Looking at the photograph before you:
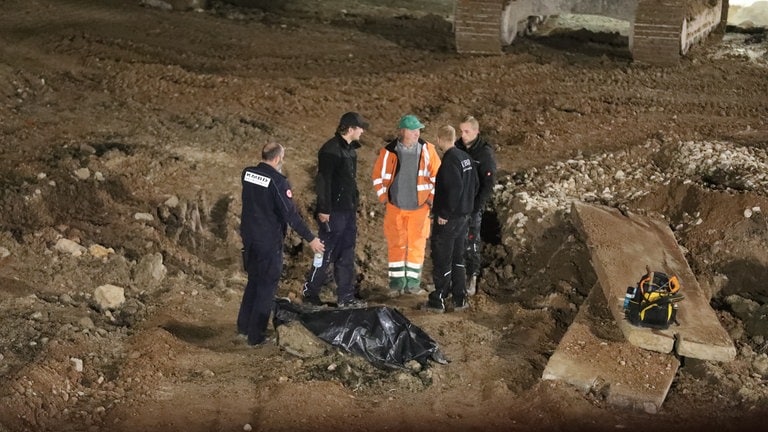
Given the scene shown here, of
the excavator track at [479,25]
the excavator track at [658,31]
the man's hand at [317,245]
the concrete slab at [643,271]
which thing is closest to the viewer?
the concrete slab at [643,271]

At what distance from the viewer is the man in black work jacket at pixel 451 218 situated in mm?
8242

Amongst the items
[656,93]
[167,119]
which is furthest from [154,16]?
[656,93]

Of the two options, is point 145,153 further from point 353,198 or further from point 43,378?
point 43,378

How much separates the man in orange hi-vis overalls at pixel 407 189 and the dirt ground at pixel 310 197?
0.47 m

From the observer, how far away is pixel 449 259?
8570mm

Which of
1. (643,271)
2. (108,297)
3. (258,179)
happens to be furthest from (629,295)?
(108,297)

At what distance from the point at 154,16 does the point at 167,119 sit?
4204mm

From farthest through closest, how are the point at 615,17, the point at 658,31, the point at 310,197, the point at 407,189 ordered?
the point at 615,17 → the point at 658,31 → the point at 310,197 → the point at 407,189

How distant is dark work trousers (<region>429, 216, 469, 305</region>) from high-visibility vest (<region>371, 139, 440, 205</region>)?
0.30m

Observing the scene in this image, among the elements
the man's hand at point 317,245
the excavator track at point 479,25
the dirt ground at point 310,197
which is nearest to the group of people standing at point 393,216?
the man's hand at point 317,245

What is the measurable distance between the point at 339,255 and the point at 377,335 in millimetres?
1158

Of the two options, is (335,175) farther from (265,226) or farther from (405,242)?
(405,242)

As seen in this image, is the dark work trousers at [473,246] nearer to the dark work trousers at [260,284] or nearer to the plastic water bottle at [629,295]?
the plastic water bottle at [629,295]

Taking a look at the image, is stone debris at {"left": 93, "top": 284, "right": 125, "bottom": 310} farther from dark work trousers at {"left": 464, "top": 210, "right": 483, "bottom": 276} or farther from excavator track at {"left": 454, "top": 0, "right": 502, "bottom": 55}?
excavator track at {"left": 454, "top": 0, "right": 502, "bottom": 55}
